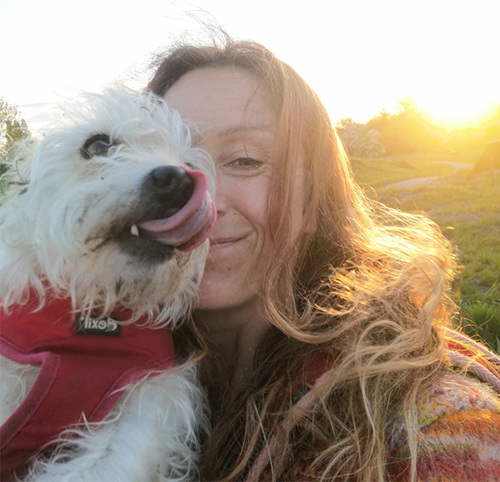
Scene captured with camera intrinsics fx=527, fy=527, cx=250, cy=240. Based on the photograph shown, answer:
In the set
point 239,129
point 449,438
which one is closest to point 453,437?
point 449,438

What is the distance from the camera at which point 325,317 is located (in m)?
2.57

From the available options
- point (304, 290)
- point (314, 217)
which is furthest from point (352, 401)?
point (314, 217)

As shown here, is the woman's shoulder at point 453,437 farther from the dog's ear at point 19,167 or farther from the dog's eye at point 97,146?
the dog's ear at point 19,167

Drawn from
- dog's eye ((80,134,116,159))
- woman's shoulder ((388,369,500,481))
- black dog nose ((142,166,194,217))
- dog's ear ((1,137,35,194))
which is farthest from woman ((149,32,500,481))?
dog's ear ((1,137,35,194))

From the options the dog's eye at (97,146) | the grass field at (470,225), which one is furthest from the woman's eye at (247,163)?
the grass field at (470,225)

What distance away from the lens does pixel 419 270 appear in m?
2.70

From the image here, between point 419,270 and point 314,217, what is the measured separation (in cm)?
62

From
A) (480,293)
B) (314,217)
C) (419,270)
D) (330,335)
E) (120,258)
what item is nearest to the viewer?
(120,258)

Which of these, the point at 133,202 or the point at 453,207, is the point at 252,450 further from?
the point at 453,207

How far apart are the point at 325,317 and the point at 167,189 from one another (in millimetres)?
1050

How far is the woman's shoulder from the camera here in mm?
1832

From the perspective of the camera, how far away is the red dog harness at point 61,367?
6.80 feet

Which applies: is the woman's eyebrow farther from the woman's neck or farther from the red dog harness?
the red dog harness

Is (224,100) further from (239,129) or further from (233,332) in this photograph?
(233,332)
